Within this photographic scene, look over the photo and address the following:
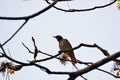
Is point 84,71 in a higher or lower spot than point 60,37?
higher

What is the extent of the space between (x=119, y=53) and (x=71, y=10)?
1.90 metres

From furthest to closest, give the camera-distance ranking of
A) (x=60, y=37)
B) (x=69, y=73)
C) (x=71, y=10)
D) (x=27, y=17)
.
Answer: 1. (x=60, y=37)
2. (x=71, y=10)
3. (x=27, y=17)
4. (x=69, y=73)

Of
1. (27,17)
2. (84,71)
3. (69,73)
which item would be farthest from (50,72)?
(27,17)

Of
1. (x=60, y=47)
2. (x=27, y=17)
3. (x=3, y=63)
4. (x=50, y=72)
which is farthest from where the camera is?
(x=60, y=47)

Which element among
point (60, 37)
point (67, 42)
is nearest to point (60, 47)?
point (67, 42)

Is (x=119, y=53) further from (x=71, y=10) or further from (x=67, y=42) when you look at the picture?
(x=67, y=42)

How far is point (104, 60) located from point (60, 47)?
14.5 feet

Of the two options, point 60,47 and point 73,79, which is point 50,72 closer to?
point 73,79

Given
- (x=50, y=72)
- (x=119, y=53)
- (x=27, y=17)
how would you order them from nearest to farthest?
1. (x=119, y=53)
2. (x=50, y=72)
3. (x=27, y=17)

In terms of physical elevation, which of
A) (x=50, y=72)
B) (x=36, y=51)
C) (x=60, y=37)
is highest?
(x=50, y=72)

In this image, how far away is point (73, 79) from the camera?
147 centimetres

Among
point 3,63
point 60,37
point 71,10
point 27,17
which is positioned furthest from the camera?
point 60,37

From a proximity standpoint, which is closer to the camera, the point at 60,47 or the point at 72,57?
the point at 72,57

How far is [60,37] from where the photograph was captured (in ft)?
22.2
